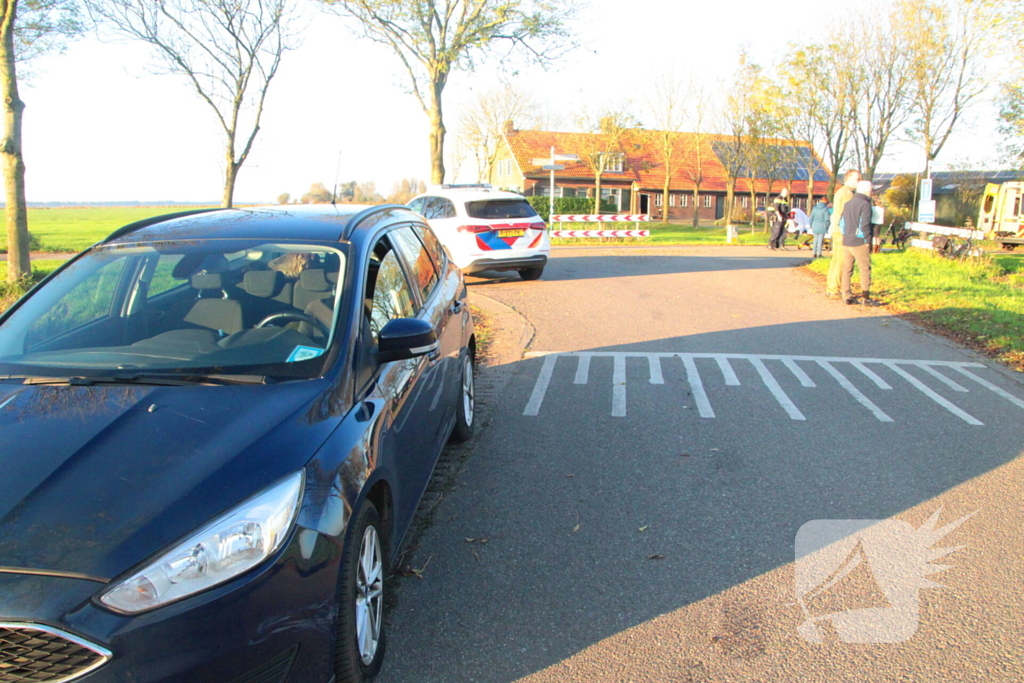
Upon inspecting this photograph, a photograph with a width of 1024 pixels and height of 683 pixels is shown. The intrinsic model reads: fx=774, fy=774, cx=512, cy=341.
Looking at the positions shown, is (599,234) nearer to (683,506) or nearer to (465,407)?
(465,407)

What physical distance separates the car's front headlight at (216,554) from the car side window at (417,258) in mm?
2329

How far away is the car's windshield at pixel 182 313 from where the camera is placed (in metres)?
3.21

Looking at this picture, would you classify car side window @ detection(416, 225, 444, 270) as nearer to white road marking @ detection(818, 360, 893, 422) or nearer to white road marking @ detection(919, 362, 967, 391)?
white road marking @ detection(818, 360, 893, 422)

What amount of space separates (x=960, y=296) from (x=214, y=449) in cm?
1269

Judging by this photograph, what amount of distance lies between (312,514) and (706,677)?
5.23 feet

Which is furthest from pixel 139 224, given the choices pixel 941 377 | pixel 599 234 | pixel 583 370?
pixel 599 234

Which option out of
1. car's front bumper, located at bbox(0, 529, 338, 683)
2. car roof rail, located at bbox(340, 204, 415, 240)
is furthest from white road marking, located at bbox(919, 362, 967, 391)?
car's front bumper, located at bbox(0, 529, 338, 683)

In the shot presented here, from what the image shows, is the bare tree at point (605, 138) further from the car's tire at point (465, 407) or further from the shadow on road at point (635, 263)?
the car's tire at point (465, 407)

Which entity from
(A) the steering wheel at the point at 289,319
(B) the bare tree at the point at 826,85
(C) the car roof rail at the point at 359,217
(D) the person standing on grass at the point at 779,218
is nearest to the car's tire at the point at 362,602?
(A) the steering wheel at the point at 289,319

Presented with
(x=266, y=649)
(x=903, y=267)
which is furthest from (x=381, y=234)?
(x=903, y=267)

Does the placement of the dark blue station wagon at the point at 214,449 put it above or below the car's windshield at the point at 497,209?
below

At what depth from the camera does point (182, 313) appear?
11.7 ft

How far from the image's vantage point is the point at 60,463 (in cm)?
245

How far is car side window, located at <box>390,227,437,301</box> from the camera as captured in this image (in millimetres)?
4598
